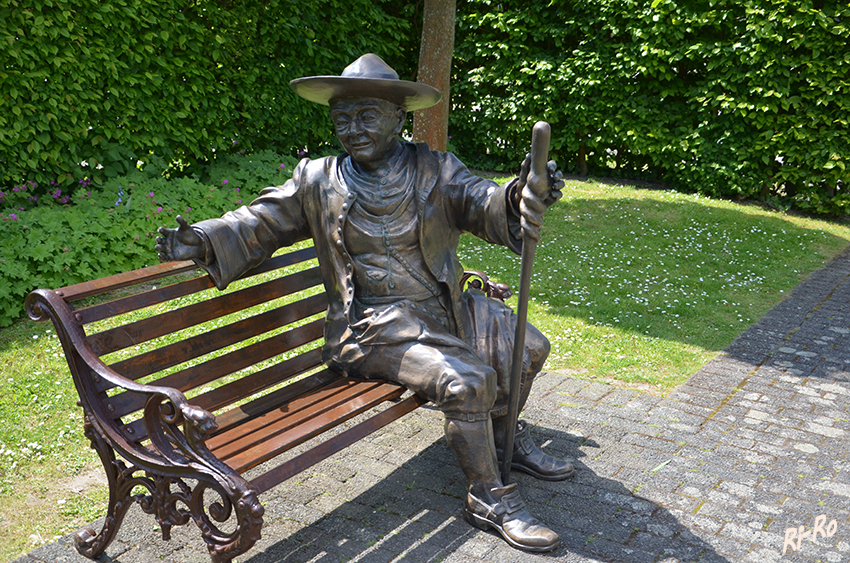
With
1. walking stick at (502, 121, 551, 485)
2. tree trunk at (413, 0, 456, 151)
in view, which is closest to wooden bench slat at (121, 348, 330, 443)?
walking stick at (502, 121, 551, 485)

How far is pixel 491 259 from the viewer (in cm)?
791

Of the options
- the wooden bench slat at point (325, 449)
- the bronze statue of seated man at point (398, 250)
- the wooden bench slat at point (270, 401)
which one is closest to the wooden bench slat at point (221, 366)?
the wooden bench slat at point (270, 401)

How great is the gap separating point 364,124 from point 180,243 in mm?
960

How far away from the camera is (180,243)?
3320 mm

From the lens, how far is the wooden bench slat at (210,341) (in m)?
3.23

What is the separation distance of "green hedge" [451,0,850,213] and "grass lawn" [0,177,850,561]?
0.64 metres

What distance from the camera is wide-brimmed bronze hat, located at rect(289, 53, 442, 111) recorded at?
3.33 meters

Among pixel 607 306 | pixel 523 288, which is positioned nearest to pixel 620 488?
pixel 523 288

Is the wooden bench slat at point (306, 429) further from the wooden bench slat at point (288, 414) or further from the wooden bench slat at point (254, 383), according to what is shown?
the wooden bench slat at point (254, 383)

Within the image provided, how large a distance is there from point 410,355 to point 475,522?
79 centimetres

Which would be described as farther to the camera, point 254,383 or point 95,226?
point 95,226

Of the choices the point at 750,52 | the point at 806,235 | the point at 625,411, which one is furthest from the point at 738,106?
the point at 625,411

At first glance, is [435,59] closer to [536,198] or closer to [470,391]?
[536,198]

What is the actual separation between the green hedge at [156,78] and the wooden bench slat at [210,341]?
3.91 metres
